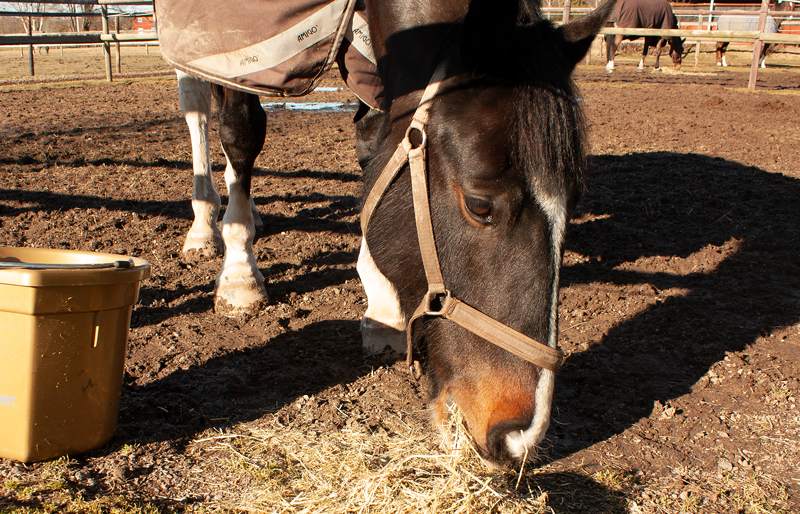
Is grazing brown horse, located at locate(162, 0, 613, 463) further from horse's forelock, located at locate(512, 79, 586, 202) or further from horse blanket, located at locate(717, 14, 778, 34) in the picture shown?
horse blanket, located at locate(717, 14, 778, 34)

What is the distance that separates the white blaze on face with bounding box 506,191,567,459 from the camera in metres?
1.65

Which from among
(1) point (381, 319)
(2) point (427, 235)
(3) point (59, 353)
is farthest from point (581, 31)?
(3) point (59, 353)

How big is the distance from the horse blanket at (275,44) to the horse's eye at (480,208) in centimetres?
83

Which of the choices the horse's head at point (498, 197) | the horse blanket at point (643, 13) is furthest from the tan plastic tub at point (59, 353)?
the horse blanket at point (643, 13)

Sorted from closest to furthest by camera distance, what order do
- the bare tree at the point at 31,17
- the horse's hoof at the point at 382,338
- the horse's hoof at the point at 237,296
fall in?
the horse's hoof at the point at 382,338 → the horse's hoof at the point at 237,296 → the bare tree at the point at 31,17

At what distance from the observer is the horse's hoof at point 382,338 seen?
2.73m

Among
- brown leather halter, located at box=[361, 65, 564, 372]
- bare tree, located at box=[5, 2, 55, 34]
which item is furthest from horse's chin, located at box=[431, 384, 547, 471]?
bare tree, located at box=[5, 2, 55, 34]

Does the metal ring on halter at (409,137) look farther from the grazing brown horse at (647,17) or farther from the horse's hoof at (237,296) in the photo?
the grazing brown horse at (647,17)

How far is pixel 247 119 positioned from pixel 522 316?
2150 mm

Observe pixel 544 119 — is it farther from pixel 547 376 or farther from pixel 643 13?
pixel 643 13

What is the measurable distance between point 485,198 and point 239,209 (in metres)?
2.00

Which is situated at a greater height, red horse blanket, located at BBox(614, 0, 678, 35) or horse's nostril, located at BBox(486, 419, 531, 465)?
red horse blanket, located at BBox(614, 0, 678, 35)

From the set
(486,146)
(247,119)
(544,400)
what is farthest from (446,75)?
(247,119)

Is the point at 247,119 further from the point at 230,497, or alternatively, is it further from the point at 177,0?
the point at 230,497
